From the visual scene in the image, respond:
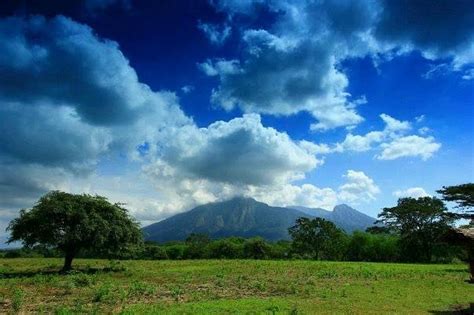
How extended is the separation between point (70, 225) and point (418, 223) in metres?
63.9

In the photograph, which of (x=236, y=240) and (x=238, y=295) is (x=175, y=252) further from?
(x=238, y=295)

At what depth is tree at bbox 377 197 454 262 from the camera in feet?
256

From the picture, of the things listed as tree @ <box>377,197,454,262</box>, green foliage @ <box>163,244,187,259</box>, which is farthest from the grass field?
green foliage @ <box>163,244,187,259</box>

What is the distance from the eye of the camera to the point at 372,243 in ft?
295

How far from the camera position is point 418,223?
79.5m

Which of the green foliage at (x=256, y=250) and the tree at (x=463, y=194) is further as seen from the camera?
the green foliage at (x=256, y=250)

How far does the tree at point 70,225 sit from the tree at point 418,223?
2280 inches

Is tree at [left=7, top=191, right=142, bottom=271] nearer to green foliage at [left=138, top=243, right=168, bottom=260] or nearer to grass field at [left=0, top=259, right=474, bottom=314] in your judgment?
grass field at [left=0, top=259, right=474, bottom=314]

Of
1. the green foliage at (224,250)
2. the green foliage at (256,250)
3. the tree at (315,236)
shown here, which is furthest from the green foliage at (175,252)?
the tree at (315,236)

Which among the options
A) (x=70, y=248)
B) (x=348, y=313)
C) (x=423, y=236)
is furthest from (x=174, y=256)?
(x=348, y=313)

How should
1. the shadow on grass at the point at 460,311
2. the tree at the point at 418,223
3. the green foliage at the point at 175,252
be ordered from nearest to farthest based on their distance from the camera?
the shadow on grass at the point at 460,311 → the tree at the point at 418,223 → the green foliage at the point at 175,252

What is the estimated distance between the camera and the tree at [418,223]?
78125 millimetres

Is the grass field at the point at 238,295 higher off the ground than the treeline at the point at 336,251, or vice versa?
the treeline at the point at 336,251

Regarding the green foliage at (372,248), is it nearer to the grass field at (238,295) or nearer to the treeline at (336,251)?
the treeline at (336,251)
